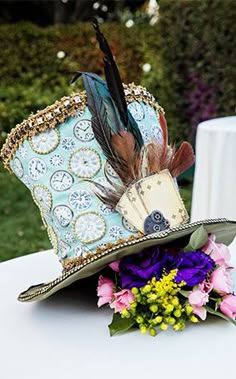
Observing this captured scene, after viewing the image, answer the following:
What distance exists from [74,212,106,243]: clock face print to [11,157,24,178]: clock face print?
0.14 meters

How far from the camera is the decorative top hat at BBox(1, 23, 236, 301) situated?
1.22 meters

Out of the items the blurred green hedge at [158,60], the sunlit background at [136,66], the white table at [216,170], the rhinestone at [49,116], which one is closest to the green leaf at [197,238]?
the rhinestone at [49,116]

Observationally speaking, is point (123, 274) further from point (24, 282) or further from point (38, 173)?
point (24, 282)

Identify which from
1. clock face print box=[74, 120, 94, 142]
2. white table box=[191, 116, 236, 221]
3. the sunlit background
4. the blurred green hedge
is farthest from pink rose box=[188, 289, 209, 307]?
the blurred green hedge

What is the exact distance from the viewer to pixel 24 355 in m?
1.10

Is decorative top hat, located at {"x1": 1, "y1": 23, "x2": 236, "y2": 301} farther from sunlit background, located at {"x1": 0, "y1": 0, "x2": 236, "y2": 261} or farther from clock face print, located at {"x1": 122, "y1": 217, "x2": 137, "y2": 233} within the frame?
sunlit background, located at {"x1": 0, "y1": 0, "x2": 236, "y2": 261}

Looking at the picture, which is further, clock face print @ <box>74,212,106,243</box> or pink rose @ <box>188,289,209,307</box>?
clock face print @ <box>74,212,106,243</box>

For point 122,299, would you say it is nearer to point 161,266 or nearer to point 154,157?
point 161,266

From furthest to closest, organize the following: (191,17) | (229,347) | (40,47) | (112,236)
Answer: (40,47)
(191,17)
(112,236)
(229,347)

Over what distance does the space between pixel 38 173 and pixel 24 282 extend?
0.29 m

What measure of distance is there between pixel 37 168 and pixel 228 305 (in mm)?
399

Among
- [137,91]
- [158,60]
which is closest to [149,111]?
[137,91]

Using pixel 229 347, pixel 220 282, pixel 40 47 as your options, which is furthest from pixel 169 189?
pixel 40 47

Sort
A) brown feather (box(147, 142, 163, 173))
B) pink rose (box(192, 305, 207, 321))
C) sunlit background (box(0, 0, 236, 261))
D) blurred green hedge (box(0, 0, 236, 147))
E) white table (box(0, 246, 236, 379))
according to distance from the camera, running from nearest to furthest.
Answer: white table (box(0, 246, 236, 379)) < pink rose (box(192, 305, 207, 321)) < brown feather (box(147, 142, 163, 173)) < sunlit background (box(0, 0, 236, 261)) < blurred green hedge (box(0, 0, 236, 147))
